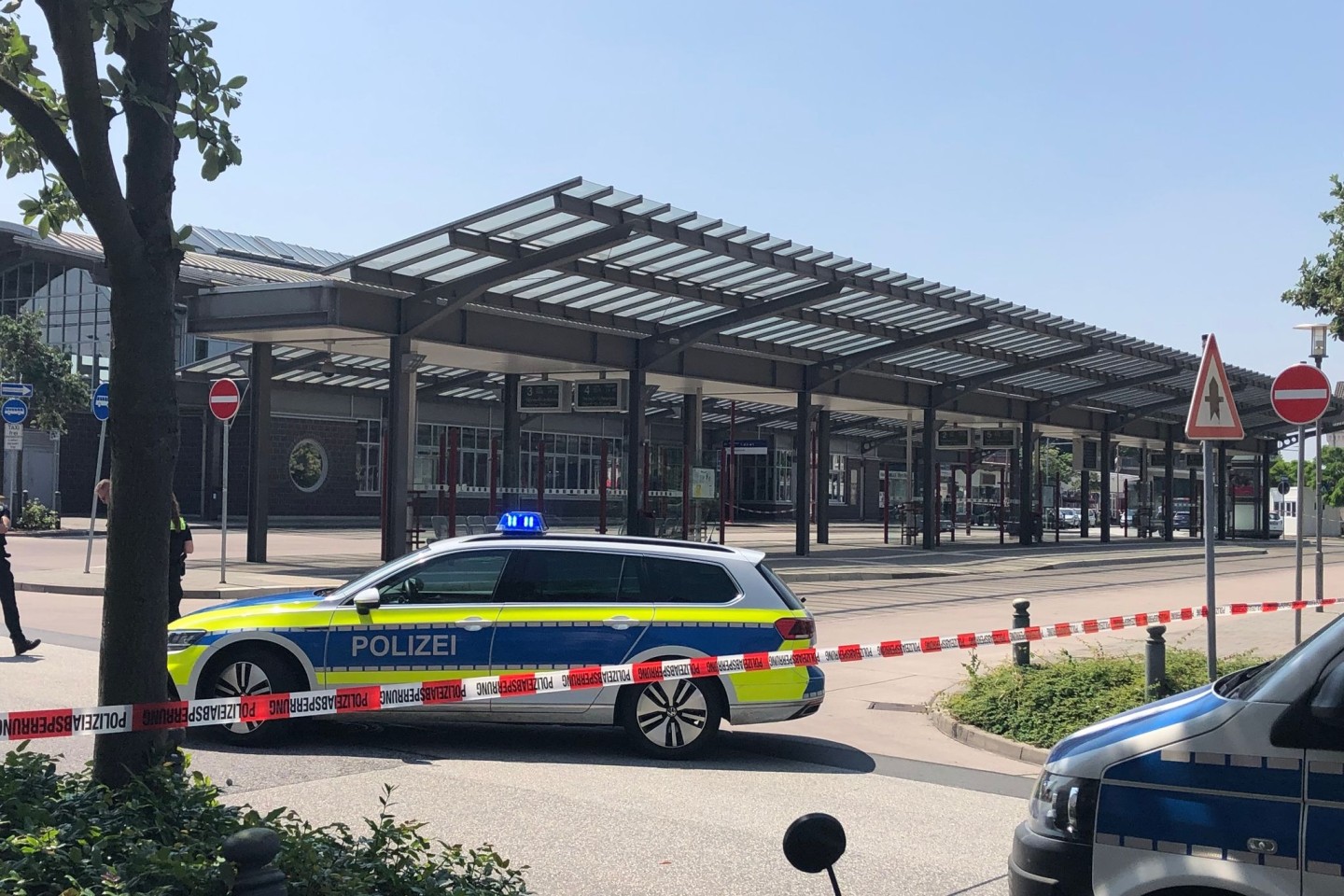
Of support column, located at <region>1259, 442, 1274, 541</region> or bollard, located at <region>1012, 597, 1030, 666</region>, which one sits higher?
support column, located at <region>1259, 442, 1274, 541</region>

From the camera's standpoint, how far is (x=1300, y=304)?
21.0 m

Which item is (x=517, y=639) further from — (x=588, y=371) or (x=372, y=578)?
(x=588, y=371)

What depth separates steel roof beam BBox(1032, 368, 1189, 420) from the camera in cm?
4112

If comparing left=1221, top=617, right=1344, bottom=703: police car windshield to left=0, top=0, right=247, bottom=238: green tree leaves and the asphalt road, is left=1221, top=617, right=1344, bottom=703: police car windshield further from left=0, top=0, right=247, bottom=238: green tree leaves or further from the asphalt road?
left=0, top=0, right=247, bottom=238: green tree leaves

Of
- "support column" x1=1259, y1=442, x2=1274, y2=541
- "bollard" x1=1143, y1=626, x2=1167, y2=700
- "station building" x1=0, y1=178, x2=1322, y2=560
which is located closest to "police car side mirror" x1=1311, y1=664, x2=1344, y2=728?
"station building" x1=0, y1=178, x2=1322, y2=560

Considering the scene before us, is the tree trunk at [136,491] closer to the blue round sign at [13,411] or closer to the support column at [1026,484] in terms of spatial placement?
the blue round sign at [13,411]

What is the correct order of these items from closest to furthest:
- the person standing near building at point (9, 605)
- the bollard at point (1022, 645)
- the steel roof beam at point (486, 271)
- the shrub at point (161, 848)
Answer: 1. the shrub at point (161, 848)
2. the bollard at point (1022, 645)
3. the person standing near building at point (9, 605)
4. the steel roof beam at point (486, 271)

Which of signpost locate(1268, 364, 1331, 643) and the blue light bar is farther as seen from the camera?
signpost locate(1268, 364, 1331, 643)

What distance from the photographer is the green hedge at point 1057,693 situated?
10.1m

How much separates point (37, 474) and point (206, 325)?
91.7ft

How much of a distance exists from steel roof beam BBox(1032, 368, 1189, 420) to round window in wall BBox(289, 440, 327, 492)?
2437cm

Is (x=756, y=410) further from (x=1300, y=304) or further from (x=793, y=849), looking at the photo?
(x=793, y=849)

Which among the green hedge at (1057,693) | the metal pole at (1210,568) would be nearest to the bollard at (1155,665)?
the green hedge at (1057,693)

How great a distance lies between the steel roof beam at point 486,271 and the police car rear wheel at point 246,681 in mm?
11970
